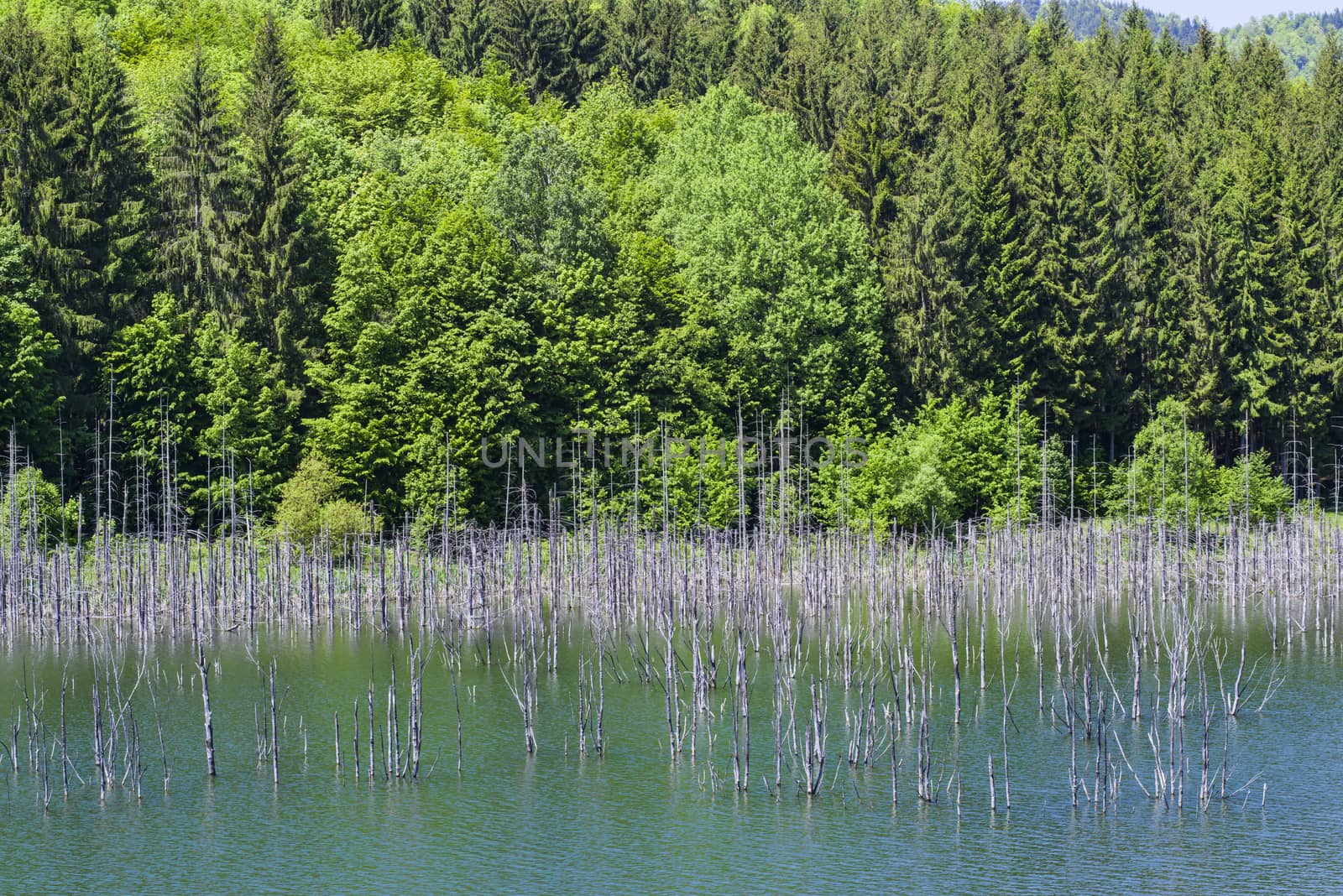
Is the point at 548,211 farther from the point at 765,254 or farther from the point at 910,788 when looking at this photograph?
the point at 910,788

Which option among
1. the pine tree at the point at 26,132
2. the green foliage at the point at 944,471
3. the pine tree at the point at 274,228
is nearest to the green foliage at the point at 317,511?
the pine tree at the point at 274,228

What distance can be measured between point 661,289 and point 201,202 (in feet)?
53.7

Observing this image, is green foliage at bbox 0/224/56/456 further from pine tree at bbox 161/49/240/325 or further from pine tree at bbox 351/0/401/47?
pine tree at bbox 351/0/401/47

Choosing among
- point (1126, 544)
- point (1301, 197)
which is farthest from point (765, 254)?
point (1301, 197)

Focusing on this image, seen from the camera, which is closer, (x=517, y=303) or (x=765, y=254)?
(x=517, y=303)

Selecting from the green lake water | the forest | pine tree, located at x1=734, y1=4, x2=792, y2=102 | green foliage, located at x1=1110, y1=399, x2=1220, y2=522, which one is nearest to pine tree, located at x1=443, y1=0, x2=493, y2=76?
the forest

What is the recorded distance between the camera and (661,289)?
6019 cm

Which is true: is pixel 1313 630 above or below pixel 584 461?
below

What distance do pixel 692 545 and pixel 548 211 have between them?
25.7 meters

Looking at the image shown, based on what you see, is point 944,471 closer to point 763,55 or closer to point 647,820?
point 763,55

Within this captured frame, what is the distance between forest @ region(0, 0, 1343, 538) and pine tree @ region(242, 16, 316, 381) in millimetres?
116

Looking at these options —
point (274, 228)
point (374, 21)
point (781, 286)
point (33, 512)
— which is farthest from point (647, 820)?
point (374, 21)

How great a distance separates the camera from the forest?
5284 centimetres

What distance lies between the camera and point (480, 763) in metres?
27.0
